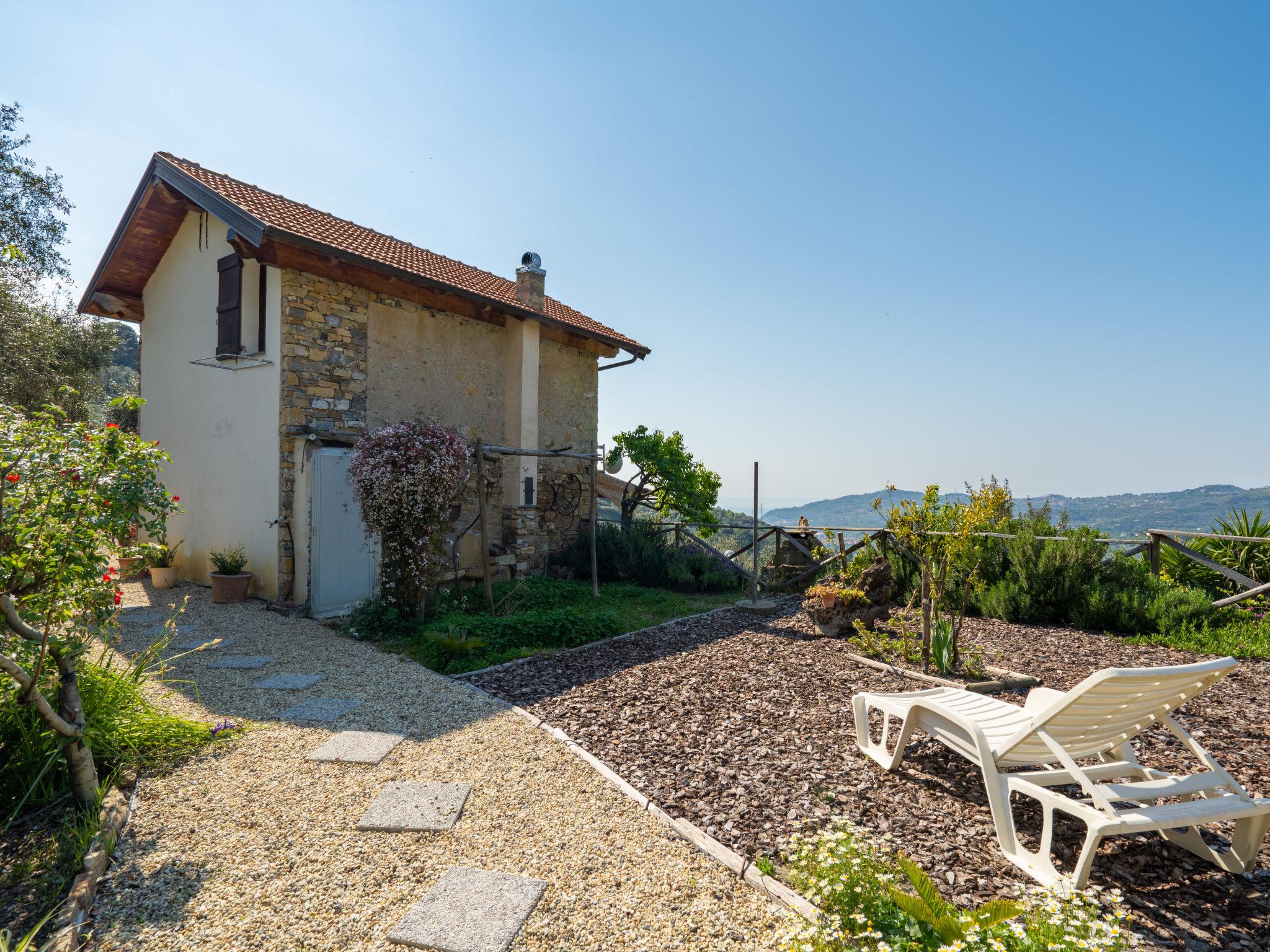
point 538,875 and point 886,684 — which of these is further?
point 886,684

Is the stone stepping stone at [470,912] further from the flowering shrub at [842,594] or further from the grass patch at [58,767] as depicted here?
the flowering shrub at [842,594]

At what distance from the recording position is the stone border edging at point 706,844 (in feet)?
7.29

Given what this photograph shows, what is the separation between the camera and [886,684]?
196 inches

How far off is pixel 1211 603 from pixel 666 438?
8.67 meters

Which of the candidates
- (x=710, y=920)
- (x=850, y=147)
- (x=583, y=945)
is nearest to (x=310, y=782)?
(x=583, y=945)

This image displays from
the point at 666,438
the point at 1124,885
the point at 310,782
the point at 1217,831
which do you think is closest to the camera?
the point at 1124,885

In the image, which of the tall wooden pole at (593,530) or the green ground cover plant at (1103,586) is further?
the tall wooden pole at (593,530)

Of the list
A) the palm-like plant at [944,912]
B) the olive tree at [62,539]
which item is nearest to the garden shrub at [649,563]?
the olive tree at [62,539]

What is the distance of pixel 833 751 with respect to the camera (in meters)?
3.60

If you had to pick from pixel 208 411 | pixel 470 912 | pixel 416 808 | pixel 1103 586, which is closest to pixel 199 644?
pixel 208 411

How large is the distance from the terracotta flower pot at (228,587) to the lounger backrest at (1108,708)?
8.12 metres

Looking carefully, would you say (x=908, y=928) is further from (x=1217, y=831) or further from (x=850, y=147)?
(x=850, y=147)

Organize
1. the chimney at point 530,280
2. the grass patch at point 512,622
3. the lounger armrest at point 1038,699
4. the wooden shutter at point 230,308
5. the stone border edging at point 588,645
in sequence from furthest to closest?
the chimney at point 530,280 → the wooden shutter at point 230,308 → the grass patch at point 512,622 → the stone border edging at point 588,645 → the lounger armrest at point 1038,699

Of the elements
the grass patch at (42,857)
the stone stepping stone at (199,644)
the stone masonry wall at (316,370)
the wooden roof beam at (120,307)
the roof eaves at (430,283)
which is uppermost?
the wooden roof beam at (120,307)
